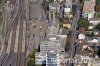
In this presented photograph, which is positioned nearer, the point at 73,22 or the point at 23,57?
the point at 23,57

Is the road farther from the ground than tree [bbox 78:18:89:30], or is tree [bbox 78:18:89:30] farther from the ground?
tree [bbox 78:18:89:30]

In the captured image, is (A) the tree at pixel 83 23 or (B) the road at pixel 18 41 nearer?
(B) the road at pixel 18 41

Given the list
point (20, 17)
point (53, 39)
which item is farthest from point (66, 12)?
point (53, 39)

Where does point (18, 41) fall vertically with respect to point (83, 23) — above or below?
below

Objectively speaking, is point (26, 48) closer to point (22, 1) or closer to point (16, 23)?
point (16, 23)

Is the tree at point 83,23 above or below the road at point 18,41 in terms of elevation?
above

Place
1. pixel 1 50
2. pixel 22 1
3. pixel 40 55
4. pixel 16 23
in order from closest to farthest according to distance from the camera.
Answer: pixel 40 55 < pixel 1 50 < pixel 16 23 < pixel 22 1

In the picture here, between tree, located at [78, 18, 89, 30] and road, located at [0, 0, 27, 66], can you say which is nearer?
road, located at [0, 0, 27, 66]

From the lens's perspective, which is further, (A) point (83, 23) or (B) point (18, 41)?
(A) point (83, 23)

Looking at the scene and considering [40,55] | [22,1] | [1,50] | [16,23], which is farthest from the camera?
[22,1]
